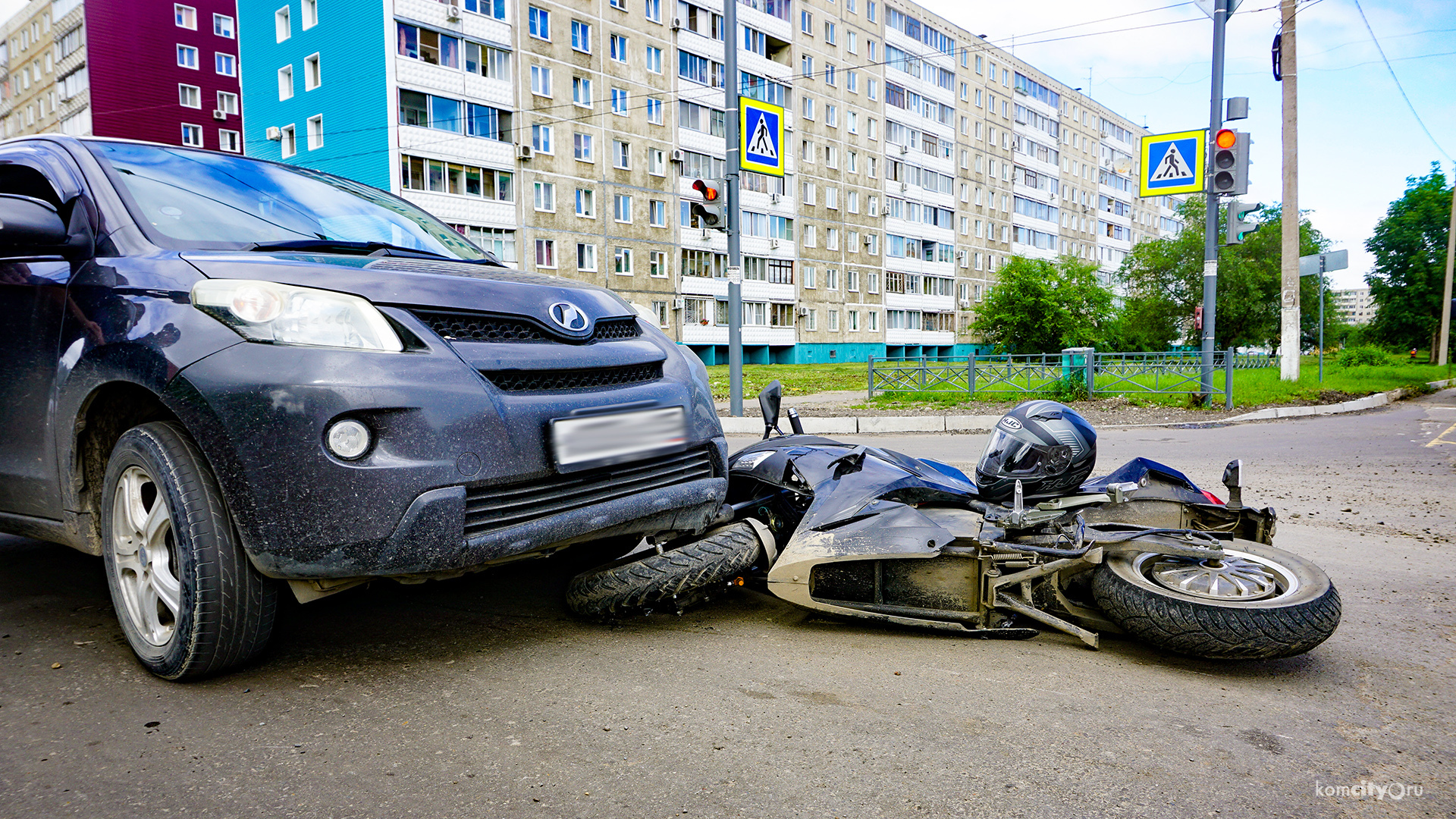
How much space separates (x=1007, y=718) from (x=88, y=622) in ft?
11.0

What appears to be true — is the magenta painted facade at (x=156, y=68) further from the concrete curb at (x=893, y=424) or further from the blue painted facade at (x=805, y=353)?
the concrete curb at (x=893, y=424)

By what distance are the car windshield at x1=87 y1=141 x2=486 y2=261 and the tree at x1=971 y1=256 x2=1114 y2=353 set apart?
49.7 m

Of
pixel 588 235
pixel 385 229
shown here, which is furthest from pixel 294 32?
pixel 385 229

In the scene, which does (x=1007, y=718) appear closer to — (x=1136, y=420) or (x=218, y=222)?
(x=218, y=222)

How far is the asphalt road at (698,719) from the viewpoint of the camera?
1.96 m

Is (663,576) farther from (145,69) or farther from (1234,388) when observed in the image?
(145,69)

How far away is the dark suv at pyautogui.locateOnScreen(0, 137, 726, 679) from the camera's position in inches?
92.0

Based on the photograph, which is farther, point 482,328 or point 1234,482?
point 1234,482

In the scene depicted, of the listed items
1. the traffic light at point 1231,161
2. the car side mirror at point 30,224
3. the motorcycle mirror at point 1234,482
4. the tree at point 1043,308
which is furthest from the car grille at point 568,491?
the tree at point 1043,308

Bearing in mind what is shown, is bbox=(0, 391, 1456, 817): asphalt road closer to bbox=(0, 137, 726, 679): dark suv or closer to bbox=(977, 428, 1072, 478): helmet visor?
bbox=(0, 137, 726, 679): dark suv

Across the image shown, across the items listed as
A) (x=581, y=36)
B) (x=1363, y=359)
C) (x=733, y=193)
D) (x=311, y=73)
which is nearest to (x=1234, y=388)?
(x=733, y=193)

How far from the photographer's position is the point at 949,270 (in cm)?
5944

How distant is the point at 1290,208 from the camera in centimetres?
2111

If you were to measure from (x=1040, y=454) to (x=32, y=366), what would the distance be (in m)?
3.66
